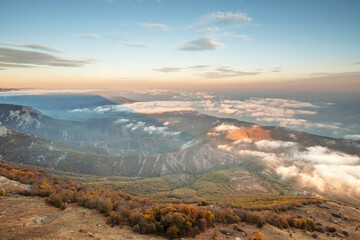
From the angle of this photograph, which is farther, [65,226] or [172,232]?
[172,232]

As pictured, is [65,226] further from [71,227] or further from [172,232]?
[172,232]

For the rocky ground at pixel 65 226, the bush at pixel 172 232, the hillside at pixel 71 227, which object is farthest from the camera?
A: the bush at pixel 172 232

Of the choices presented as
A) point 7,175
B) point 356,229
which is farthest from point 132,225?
point 356,229

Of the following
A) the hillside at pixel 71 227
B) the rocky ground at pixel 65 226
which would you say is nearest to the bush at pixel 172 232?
the hillside at pixel 71 227

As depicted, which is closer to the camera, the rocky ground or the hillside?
the rocky ground

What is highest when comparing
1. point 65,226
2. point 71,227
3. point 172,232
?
point 65,226

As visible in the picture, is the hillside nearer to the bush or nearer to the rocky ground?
the rocky ground

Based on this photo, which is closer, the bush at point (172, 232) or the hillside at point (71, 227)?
the hillside at point (71, 227)

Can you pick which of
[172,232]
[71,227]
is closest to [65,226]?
[71,227]

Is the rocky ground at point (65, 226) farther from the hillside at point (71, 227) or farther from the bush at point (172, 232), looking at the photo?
the bush at point (172, 232)

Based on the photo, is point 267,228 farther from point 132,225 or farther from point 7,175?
point 7,175

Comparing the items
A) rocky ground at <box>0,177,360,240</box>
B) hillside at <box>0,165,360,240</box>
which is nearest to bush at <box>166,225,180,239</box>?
hillside at <box>0,165,360,240</box>

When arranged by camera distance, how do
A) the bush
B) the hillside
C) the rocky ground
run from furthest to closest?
the bush
the hillside
the rocky ground
